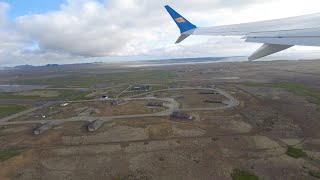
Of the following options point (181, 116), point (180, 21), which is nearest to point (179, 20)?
point (180, 21)

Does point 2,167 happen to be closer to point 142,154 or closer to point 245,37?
point 142,154

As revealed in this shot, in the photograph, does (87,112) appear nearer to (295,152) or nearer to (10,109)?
(10,109)

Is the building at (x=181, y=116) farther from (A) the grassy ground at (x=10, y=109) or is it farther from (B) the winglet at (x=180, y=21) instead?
(A) the grassy ground at (x=10, y=109)

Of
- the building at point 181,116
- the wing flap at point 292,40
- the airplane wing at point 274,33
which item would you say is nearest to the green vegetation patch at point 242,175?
the airplane wing at point 274,33

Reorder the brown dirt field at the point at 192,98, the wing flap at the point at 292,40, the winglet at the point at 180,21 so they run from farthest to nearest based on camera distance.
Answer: the brown dirt field at the point at 192,98 → the winglet at the point at 180,21 → the wing flap at the point at 292,40

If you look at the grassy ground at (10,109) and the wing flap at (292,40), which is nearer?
the wing flap at (292,40)
